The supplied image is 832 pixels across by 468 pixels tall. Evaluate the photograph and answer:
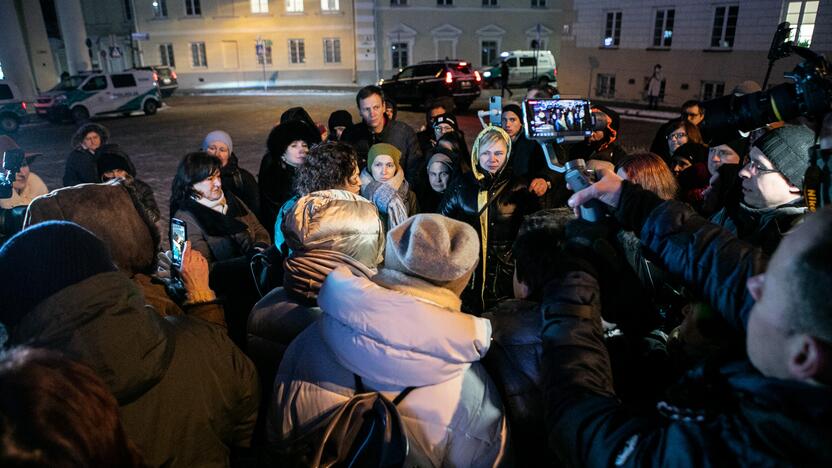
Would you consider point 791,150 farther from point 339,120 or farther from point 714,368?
point 339,120

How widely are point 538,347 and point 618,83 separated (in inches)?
907

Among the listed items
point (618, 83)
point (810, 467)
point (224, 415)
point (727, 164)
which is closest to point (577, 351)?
point (810, 467)

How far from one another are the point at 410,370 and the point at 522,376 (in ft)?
1.29

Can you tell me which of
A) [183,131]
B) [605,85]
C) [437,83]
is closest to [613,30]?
[605,85]

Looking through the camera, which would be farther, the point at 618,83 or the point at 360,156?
the point at 618,83

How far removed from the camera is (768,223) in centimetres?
226

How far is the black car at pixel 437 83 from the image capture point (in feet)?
68.2

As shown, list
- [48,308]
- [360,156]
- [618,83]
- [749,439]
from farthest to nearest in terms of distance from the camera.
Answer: [618,83], [360,156], [48,308], [749,439]

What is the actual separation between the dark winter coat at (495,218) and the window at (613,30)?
2126cm

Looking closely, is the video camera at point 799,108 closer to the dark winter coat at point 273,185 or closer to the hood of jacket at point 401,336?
the hood of jacket at point 401,336

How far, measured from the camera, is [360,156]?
17.2 feet

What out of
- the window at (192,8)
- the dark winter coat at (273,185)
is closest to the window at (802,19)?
the dark winter coat at (273,185)

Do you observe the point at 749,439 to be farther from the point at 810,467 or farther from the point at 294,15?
the point at 294,15

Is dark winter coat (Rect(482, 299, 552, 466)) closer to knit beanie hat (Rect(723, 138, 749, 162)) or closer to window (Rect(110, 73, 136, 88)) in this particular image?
knit beanie hat (Rect(723, 138, 749, 162))
